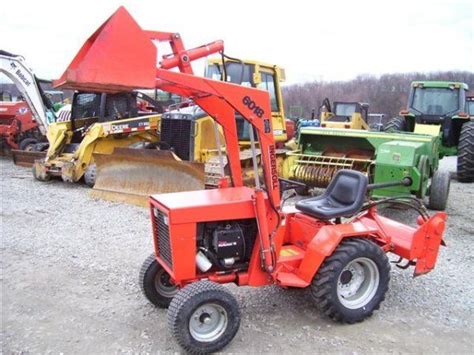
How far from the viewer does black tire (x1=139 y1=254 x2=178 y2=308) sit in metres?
3.76

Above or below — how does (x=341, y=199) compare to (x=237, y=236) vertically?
above

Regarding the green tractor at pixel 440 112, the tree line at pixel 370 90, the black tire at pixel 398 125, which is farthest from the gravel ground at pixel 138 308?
the tree line at pixel 370 90

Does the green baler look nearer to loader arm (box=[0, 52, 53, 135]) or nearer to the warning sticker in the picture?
the warning sticker

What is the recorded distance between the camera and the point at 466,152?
950 centimetres

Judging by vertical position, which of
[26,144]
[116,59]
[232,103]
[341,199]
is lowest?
[26,144]

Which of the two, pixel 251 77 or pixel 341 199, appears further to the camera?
pixel 251 77

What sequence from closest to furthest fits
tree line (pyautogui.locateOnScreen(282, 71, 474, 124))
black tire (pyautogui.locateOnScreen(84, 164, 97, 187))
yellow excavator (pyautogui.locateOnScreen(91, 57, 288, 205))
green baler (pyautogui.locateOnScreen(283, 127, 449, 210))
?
green baler (pyautogui.locateOnScreen(283, 127, 449, 210))
yellow excavator (pyautogui.locateOnScreen(91, 57, 288, 205))
black tire (pyautogui.locateOnScreen(84, 164, 97, 187))
tree line (pyautogui.locateOnScreen(282, 71, 474, 124))

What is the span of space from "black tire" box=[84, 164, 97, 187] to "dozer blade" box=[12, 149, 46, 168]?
2.67 meters

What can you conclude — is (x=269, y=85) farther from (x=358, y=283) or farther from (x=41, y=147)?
(x=41, y=147)

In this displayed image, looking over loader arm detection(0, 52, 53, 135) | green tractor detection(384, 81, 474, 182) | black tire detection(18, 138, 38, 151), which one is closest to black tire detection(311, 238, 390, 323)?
green tractor detection(384, 81, 474, 182)

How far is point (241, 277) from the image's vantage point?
3.48 metres

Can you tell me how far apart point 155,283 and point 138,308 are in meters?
0.25

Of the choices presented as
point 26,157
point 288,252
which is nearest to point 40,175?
point 26,157

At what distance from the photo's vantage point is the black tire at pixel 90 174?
8.80 metres
